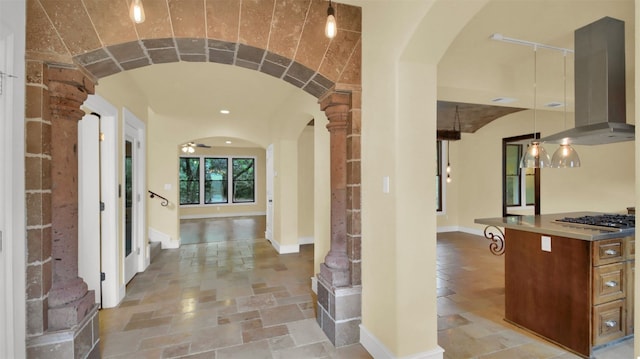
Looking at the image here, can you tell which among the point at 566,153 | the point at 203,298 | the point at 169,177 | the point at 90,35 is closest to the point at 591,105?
the point at 566,153

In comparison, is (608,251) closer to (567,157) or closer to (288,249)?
(567,157)

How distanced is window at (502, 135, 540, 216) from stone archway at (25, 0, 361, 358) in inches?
224

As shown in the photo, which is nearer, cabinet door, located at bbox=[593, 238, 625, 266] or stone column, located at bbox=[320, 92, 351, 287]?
cabinet door, located at bbox=[593, 238, 625, 266]

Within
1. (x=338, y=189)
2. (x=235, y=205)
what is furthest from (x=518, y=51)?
(x=235, y=205)

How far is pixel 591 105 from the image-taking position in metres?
2.63

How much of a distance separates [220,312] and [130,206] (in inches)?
82.3

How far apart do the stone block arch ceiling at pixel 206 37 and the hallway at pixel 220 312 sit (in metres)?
2.16

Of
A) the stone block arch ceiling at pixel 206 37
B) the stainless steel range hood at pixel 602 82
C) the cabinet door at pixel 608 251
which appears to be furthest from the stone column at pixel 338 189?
the stainless steel range hood at pixel 602 82

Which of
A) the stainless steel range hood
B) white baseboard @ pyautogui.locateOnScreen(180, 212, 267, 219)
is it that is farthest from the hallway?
white baseboard @ pyautogui.locateOnScreen(180, 212, 267, 219)

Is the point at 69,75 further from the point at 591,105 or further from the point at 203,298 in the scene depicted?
the point at 591,105

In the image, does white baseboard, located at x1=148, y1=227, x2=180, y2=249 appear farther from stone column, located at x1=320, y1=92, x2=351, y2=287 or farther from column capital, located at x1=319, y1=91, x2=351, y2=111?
column capital, located at x1=319, y1=91, x2=351, y2=111

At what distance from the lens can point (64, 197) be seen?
6.05ft

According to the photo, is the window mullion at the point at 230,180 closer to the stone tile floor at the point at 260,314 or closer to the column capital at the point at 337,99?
the stone tile floor at the point at 260,314

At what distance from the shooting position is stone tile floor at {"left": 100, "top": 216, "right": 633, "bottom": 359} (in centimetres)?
230
